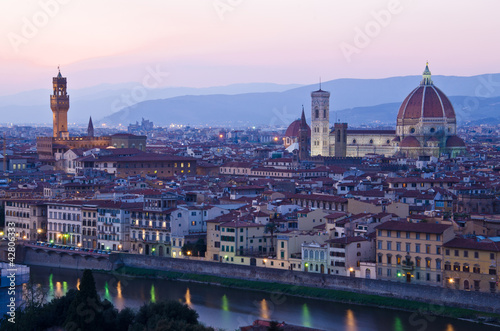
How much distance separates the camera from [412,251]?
3117 centimetres

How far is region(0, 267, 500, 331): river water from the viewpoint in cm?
2819

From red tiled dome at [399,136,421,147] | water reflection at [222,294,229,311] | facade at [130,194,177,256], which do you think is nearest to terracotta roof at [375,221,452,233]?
water reflection at [222,294,229,311]

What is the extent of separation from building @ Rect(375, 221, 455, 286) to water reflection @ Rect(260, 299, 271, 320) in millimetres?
3664

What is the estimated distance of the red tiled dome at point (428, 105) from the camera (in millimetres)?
91875

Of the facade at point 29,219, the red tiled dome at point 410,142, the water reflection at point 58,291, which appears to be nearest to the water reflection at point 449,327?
the water reflection at point 58,291

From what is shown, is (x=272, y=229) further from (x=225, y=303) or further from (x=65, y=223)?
(x=65, y=223)

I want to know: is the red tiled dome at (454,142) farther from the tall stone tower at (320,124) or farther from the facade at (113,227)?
the facade at (113,227)

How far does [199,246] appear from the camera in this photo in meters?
37.2

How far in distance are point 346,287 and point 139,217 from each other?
10683 millimetres

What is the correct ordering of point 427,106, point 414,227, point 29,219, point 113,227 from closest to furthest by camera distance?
point 414,227, point 113,227, point 29,219, point 427,106

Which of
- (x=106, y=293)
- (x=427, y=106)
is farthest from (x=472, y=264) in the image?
(x=427, y=106)

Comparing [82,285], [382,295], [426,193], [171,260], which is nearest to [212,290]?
[171,260]

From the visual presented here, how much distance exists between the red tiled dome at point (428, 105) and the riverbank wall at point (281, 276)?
5737cm

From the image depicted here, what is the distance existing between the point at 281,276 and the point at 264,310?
10.5 ft
